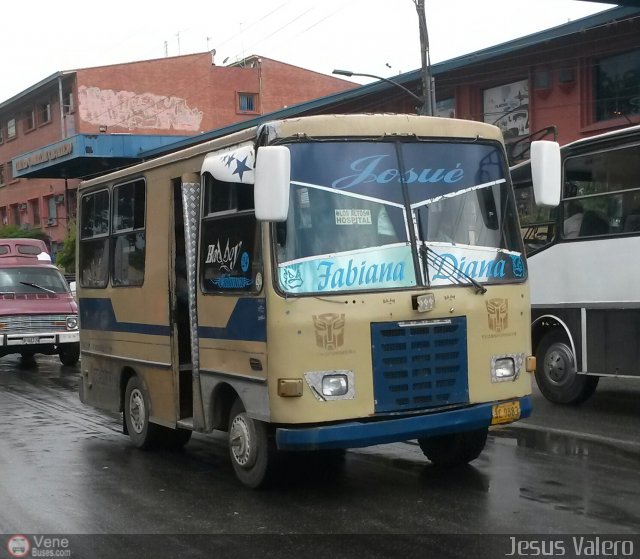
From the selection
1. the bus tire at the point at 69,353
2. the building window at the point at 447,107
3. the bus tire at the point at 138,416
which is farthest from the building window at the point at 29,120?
the bus tire at the point at 138,416

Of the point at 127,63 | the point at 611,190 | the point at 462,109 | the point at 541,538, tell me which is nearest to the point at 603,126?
the point at 462,109

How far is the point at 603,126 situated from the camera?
80.4 feet

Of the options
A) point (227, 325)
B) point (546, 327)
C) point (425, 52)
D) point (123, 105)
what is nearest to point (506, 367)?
point (227, 325)

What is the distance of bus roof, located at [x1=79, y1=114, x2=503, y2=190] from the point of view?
6.93 metres

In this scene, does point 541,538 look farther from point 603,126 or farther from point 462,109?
point 462,109

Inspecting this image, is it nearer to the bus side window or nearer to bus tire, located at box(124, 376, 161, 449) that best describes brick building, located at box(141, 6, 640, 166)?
bus tire, located at box(124, 376, 161, 449)

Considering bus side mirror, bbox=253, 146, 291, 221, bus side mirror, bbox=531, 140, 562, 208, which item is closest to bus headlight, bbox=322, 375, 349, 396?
bus side mirror, bbox=253, 146, 291, 221

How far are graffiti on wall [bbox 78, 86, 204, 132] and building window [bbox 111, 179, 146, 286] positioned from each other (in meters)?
41.5

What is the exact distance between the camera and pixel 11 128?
Answer: 57750mm

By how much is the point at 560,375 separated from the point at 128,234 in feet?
17.8

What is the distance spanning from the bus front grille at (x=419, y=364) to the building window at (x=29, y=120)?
166 feet

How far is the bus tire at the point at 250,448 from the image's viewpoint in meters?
7.11

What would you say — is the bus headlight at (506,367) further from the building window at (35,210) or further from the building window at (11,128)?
the building window at (11,128)

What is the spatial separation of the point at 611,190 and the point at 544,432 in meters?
2.92
